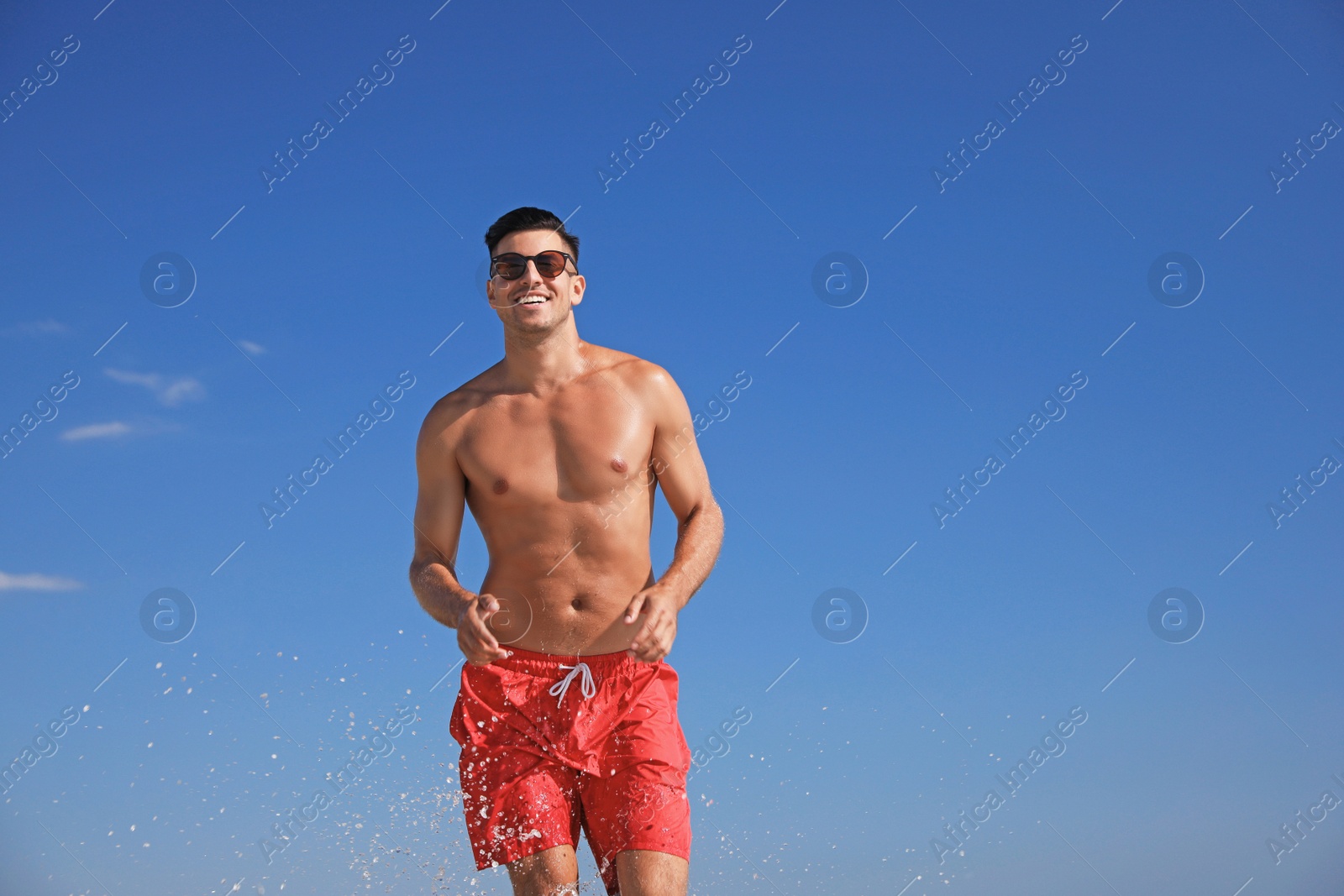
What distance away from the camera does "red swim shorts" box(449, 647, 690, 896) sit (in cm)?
529

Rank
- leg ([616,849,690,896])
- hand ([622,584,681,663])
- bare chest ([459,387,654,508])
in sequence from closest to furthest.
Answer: hand ([622,584,681,663]), leg ([616,849,690,896]), bare chest ([459,387,654,508])

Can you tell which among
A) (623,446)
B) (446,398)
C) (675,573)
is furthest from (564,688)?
(446,398)

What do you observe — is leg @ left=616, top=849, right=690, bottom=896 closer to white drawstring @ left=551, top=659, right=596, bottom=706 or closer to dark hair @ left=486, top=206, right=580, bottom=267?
white drawstring @ left=551, top=659, right=596, bottom=706

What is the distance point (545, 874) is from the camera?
202 inches

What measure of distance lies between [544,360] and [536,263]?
50 cm

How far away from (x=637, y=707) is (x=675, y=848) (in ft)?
2.18

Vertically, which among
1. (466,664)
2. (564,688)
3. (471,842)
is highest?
(466,664)

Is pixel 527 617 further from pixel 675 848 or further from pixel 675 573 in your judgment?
pixel 675 848

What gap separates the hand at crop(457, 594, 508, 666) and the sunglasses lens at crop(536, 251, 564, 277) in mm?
1780

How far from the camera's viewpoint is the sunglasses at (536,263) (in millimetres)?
5984

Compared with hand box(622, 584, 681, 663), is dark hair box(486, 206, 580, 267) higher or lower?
higher

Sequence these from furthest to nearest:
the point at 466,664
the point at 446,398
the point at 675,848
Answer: the point at 446,398 → the point at 466,664 → the point at 675,848

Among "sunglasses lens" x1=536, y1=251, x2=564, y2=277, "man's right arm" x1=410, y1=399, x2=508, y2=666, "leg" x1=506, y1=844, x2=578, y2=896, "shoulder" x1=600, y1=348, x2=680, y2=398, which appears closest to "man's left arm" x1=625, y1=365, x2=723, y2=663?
"shoulder" x1=600, y1=348, x2=680, y2=398

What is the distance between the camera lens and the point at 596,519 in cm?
571
